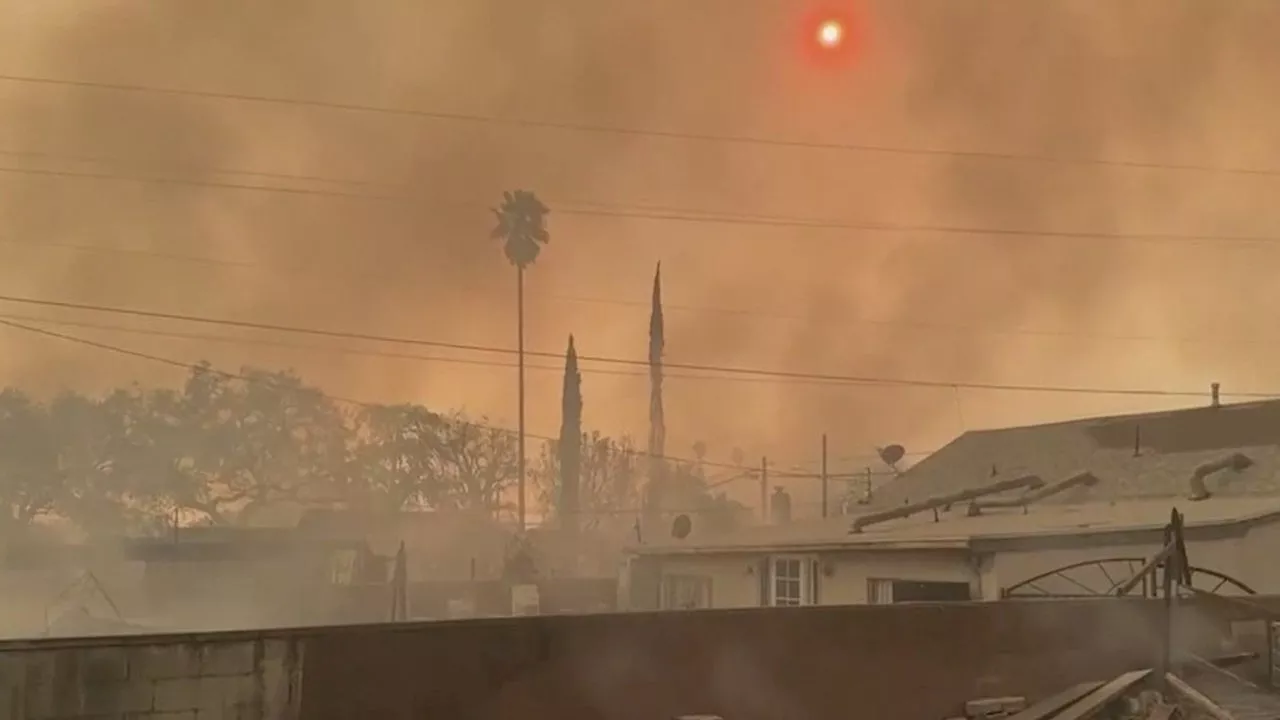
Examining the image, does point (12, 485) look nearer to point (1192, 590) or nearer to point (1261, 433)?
point (1192, 590)

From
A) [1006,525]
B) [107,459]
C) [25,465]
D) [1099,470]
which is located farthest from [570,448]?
[1006,525]

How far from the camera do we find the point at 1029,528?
1094cm

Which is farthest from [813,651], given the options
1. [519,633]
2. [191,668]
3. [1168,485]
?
[1168,485]

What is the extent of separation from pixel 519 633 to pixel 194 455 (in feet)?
35.8

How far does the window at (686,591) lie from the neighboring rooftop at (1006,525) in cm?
52

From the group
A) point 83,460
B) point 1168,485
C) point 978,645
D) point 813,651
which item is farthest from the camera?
point 83,460

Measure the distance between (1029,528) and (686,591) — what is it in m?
5.37

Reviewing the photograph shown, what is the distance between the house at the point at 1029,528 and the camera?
10445mm

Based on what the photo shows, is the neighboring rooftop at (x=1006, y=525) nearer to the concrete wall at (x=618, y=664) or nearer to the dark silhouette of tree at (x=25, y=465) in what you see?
the concrete wall at (x=618, y=664)

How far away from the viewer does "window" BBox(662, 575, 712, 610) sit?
47.4ft

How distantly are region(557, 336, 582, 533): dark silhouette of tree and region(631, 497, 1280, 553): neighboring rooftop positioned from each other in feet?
38.5

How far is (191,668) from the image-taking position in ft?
15.9

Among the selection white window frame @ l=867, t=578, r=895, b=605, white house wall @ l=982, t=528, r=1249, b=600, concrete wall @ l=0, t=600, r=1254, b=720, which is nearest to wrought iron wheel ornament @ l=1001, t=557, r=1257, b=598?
white house wall @ l=982, t=528, r=1249, b=600

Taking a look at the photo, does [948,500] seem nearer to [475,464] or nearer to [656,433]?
[475,464]
